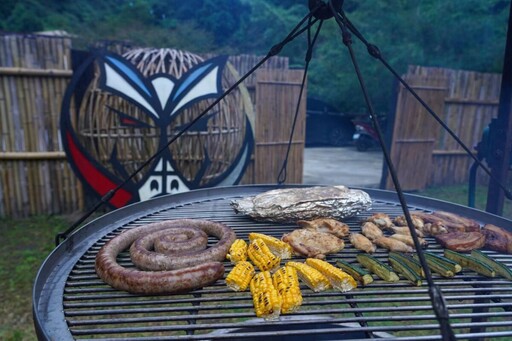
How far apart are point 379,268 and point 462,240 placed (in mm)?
688

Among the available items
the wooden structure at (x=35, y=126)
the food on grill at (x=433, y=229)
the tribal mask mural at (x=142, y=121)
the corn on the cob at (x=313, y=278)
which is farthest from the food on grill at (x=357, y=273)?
the wooden structure at (x=35, y=126)

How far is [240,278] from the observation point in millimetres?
1604

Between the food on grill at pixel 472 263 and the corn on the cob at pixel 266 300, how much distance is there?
1.05m

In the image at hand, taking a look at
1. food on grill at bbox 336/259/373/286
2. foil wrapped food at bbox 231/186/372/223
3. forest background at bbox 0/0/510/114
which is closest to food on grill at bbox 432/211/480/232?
foil wrapped food at bbox 231/186/372/223

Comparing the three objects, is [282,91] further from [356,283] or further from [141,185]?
[356,283]

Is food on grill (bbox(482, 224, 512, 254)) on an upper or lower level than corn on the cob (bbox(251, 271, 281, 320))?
upper

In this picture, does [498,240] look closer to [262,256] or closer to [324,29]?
[262,256]

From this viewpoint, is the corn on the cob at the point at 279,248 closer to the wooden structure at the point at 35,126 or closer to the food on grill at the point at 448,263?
the food on grill at the point at 448,263

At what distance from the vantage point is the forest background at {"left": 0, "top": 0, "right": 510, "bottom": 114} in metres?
9.84

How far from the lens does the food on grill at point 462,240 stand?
1.99 meters

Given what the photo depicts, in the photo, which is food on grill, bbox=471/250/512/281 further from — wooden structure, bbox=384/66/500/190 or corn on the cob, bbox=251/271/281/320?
wooden structure, bbox=384/66/500/190

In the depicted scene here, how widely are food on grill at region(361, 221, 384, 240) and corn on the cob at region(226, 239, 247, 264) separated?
802 millimetres

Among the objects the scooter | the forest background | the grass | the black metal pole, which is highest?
the forest background

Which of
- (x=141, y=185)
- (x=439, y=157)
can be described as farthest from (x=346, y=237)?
(x=439, y=157)
